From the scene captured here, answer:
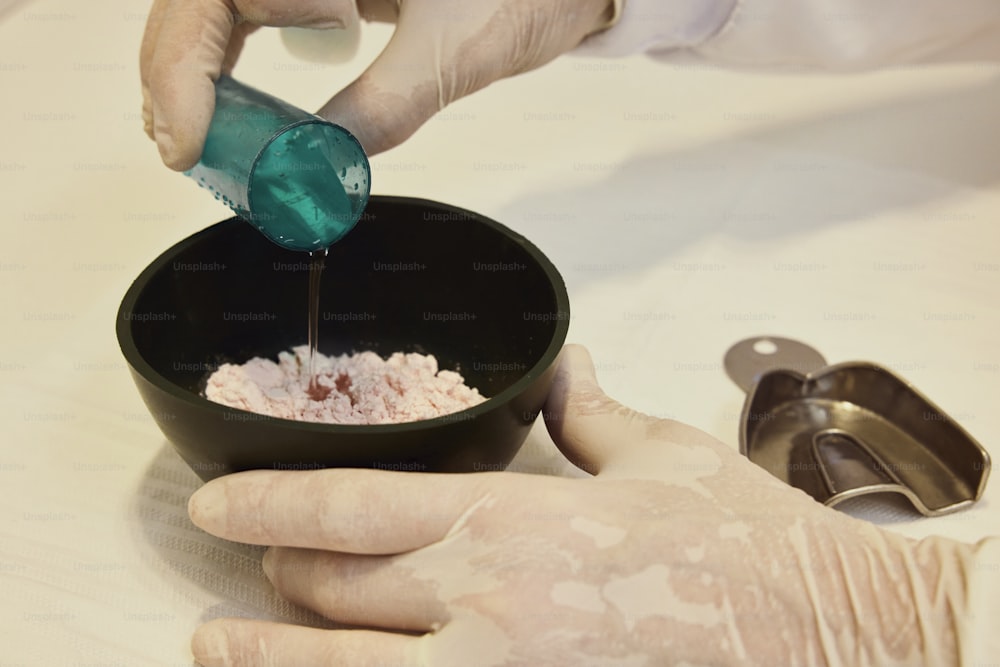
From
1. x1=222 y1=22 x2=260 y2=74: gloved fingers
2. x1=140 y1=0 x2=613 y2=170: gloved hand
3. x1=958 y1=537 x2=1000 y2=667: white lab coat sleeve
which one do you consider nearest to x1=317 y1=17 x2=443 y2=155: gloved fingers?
x1=140 y1=0 x2=613 y2=170: gloved hand

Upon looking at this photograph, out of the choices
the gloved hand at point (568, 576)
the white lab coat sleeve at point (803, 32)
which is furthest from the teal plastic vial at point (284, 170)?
the white lab coat sleeve at point (803, 32)

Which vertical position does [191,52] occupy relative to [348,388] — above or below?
above

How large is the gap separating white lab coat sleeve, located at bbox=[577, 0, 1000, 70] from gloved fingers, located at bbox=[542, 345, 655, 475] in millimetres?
523

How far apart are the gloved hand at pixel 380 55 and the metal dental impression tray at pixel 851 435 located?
40 cm

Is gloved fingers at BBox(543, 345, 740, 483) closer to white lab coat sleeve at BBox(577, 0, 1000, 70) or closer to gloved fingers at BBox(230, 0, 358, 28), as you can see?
gloved fingers at BBox(230, 0, 358, 28)

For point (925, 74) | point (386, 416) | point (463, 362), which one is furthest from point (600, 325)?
point (925, 74)

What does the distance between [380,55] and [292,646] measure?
537 mm

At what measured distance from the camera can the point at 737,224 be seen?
1.18 metres

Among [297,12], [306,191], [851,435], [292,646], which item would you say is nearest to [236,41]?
[297,12]

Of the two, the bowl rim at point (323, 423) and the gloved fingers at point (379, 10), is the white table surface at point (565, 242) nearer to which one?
the bowl rim at point (323, 423)

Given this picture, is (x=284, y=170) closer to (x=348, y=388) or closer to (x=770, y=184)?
(x=348, y=388)

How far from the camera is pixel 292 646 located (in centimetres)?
58

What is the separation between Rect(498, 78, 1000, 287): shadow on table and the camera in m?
1.15

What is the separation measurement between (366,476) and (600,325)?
0.48 meters
